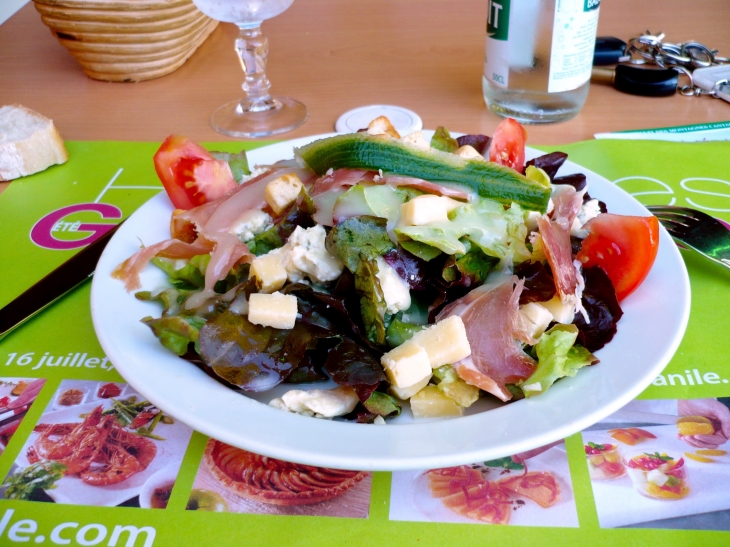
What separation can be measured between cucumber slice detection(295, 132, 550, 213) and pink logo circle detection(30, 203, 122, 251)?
0.83 metres

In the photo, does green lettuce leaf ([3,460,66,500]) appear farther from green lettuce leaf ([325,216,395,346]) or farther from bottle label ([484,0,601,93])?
bottle label ([484,0,601,93])

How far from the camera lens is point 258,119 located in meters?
2.28

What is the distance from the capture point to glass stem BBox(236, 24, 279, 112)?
214 centimetres

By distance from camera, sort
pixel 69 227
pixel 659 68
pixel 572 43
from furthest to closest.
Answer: pixel 659 68
pixel 572 43
pixel 69 227

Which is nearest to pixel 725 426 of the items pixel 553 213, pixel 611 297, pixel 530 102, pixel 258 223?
pixel 611 297

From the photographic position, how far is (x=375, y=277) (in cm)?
105

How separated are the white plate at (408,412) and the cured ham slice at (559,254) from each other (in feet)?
0.39

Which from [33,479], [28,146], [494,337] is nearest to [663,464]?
[494,337]

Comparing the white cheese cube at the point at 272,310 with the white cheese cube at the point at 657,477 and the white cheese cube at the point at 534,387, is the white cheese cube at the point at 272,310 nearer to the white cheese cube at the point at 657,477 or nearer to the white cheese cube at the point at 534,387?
the white cheese cube at the point at 534,387

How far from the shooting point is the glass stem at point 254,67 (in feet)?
7.04

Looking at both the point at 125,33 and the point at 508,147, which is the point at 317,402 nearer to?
the point at 508,147

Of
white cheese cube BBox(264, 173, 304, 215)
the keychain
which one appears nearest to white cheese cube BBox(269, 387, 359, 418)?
white cheese cube BBox(264, 173, 304, 215)

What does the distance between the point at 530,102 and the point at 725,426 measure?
138 centimetres

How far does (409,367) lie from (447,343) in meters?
0.08
